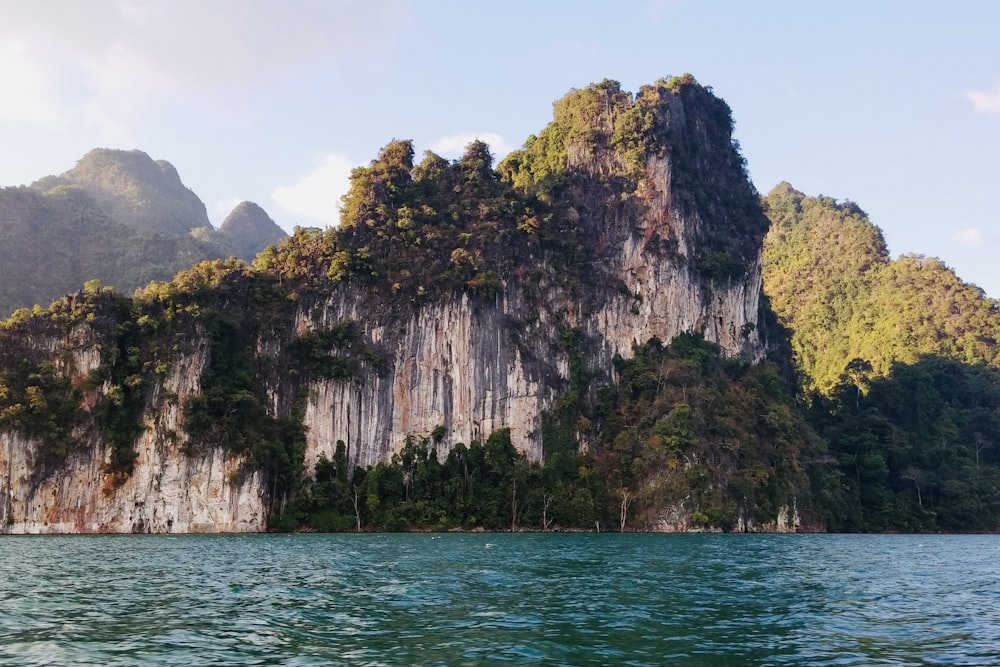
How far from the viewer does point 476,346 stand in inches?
2756

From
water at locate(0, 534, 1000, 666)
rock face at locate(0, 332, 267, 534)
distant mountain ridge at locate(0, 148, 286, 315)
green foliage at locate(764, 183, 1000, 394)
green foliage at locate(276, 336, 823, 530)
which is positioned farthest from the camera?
distant mountain ridge at locate(0, 148, 286, 315)

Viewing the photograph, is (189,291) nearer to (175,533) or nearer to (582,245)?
(175,533)

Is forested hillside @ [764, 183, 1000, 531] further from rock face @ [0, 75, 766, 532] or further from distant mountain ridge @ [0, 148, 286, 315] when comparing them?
distant mountain ridge @ [0, 148, 286, 315]

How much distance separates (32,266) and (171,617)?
99.7 meters

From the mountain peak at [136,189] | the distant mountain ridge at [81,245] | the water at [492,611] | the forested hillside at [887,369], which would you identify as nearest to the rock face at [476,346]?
the forested hillside at [887,369]

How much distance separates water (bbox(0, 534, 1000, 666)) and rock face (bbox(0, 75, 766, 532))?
83.0 ft

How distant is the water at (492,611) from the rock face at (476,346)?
25.3 meters

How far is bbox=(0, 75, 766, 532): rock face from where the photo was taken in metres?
55.5

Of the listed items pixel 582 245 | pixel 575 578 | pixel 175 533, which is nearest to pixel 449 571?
pixel 575 578

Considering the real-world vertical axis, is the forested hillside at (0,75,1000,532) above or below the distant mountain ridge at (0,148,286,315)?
below

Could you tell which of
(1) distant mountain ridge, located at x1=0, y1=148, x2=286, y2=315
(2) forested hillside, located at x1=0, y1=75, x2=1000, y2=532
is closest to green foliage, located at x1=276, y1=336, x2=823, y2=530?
(2) forested hillside, located at x1=0, y1=75, x2=1000, y2=532

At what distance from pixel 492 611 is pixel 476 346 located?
2089 inches

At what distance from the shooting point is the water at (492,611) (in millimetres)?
13039

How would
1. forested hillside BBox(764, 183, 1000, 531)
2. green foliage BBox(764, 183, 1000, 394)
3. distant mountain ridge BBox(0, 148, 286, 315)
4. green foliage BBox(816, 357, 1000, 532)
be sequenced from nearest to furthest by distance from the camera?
green foliage BBox(816, 357, 1000, 532), forested hillside BBox(764, 183, 1000, 531), green foliage BBox(764, 183, 1000, 394), distant mountain ridge BBox(0, 148, 286, 315)
